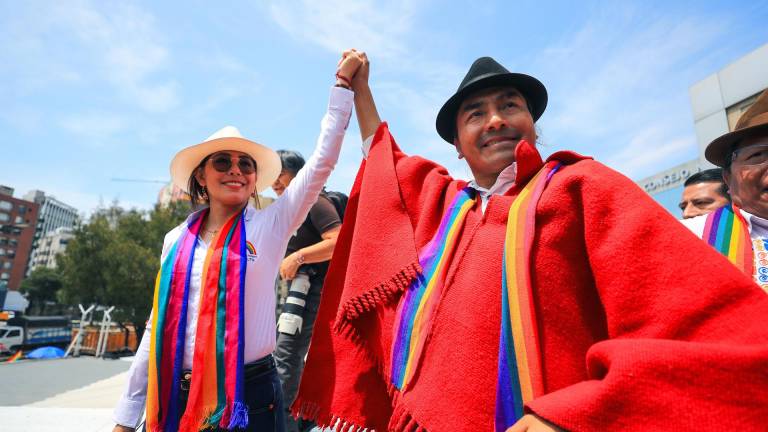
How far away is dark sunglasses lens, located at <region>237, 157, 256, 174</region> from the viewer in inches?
94.7

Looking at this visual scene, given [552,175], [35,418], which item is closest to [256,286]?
[552,175]

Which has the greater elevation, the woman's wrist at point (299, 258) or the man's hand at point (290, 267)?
the woman's wrist at point (299, 258)

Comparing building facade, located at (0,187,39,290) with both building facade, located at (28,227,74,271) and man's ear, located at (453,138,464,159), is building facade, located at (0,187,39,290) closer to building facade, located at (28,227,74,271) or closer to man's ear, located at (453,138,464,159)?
building facade, located at (28,227,74,271)

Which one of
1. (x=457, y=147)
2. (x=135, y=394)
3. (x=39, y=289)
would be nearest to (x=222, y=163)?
(x=135, y=394)

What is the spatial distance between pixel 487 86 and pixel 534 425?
1.23 m

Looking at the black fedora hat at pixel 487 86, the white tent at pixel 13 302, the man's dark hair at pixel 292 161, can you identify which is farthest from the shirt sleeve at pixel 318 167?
the white tent at pixel 13 302

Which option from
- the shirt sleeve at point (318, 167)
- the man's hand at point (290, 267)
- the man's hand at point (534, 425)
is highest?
the shirt sleeve at point (318, 167)

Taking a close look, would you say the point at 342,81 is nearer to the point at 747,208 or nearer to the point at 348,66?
the point at 348,66

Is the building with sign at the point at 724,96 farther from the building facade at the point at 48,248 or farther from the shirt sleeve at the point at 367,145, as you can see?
the building facade at the point at 48,248

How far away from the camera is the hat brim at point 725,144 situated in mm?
1948

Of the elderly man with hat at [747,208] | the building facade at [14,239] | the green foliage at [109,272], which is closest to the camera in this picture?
the elderly man with hat at [747,208]

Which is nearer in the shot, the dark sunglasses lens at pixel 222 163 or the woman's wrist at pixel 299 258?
the dark sunglasses lens at pixel 222 163

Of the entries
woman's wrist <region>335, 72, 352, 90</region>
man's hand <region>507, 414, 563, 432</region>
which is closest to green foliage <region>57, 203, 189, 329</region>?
woman's wrist <region>335, 72, 352, 90</region>

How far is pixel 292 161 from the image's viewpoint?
3.39m
